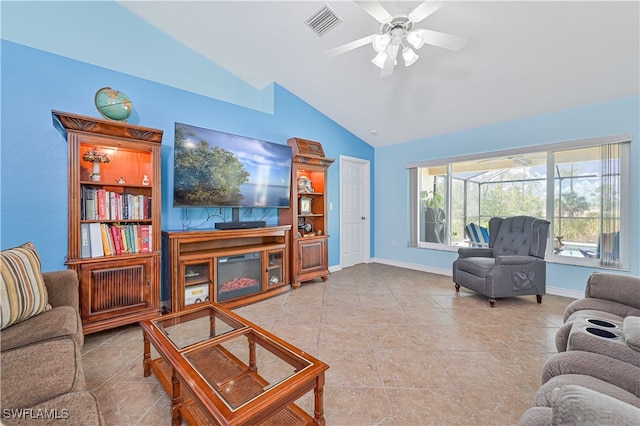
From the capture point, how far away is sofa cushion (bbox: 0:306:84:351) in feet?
4.12

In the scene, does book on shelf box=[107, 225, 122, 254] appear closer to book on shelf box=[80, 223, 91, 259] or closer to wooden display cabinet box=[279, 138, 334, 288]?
book on shelf box=[80, 223, 91, 259]

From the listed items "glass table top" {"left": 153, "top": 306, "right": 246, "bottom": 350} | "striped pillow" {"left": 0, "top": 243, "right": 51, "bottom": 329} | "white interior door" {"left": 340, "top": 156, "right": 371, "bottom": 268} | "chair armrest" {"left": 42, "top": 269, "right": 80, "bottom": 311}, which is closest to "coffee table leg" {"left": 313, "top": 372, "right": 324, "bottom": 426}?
"glass table top" {"left": 153, "top": 306, "right": 246, "bottom": 350}

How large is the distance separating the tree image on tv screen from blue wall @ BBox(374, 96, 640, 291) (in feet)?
9.89

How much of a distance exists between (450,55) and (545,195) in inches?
91.4

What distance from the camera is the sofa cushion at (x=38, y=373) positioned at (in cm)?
91

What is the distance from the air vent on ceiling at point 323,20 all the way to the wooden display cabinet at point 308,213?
141 centimetres

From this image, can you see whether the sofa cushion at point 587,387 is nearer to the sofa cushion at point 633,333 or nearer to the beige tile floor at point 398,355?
the sofa cushion at point 633,333

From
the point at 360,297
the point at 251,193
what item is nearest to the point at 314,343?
the point at 360,297

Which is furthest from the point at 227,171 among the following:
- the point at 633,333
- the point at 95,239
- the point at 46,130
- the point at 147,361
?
the point at 633,333

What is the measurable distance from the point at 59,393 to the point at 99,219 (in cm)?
168

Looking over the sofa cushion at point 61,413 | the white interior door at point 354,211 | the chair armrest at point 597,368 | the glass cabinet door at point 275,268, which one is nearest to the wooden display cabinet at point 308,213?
the glass cabinet door at point 275,268

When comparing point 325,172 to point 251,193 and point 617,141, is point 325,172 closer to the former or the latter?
point 251,193

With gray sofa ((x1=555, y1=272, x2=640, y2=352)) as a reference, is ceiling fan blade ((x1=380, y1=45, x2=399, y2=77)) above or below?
above

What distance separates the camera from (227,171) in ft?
9.70
